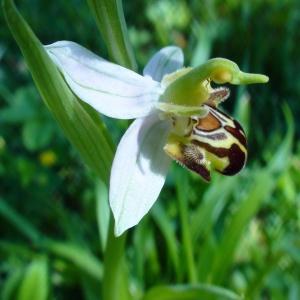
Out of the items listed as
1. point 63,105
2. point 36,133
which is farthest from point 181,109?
point 36,133

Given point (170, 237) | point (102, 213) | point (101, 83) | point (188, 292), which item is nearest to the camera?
point (101, 83)

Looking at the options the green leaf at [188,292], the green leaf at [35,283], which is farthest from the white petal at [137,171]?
the green leaf at [35,283]

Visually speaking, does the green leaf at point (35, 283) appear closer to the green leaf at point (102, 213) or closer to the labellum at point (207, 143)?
the green leaf at point (102, 213)

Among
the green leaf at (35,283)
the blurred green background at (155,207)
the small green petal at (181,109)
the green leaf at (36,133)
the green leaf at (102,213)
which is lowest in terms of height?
the blurred green background at (155,207)


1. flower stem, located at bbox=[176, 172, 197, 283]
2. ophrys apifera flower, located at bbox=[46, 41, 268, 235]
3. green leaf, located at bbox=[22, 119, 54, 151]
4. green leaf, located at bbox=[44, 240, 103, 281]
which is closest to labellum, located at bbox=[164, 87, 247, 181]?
ophrys apifera flower, located at bbox=[46, 41, 268, 235]

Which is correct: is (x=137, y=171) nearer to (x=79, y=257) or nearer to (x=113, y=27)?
(x=113, y=27)

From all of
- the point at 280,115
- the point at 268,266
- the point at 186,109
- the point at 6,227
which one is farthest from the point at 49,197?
the point at 186,109

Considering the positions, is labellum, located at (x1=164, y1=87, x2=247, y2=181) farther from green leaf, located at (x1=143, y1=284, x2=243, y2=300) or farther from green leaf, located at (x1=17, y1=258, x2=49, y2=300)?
green leaf, located at (x1=17, y1=258, x2=49, y2=300)
